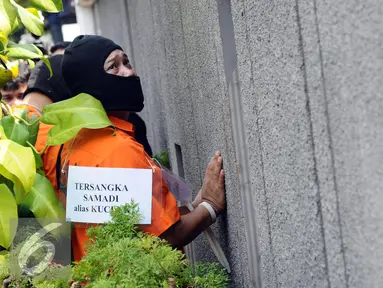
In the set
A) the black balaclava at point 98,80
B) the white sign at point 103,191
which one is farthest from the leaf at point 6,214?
the black balaclava at point 98,80

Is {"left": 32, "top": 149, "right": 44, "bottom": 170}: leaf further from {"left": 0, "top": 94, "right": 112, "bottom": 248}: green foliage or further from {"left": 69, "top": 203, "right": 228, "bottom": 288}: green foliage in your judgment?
{"left": 69, "top": 203, "right": 228, "bottom": 288}: green foliage

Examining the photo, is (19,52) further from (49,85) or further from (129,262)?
(49,85)

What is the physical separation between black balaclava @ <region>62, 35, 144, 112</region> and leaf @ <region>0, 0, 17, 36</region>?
391 millimetres

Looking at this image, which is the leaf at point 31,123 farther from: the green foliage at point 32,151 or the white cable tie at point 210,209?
the white cable tie at point 210,209

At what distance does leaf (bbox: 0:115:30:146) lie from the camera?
3.25 metres

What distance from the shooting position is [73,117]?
315cm

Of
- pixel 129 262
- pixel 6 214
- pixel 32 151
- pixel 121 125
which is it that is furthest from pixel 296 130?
pixel 121 125

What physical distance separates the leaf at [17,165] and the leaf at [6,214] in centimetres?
6

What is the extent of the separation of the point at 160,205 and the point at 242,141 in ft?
1.37

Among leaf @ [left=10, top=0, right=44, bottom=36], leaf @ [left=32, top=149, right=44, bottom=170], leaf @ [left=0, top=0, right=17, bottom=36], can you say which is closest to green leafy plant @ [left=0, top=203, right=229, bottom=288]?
leaf @ [left=32, top=149, right=44, bottom=170]

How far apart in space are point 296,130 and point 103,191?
3.99ft

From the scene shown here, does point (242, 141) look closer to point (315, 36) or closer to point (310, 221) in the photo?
point (310, 221)

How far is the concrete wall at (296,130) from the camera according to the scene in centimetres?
158

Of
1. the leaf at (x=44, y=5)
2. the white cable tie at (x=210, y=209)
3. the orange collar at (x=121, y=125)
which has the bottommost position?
the white cable tie at (x=210, y=209)
